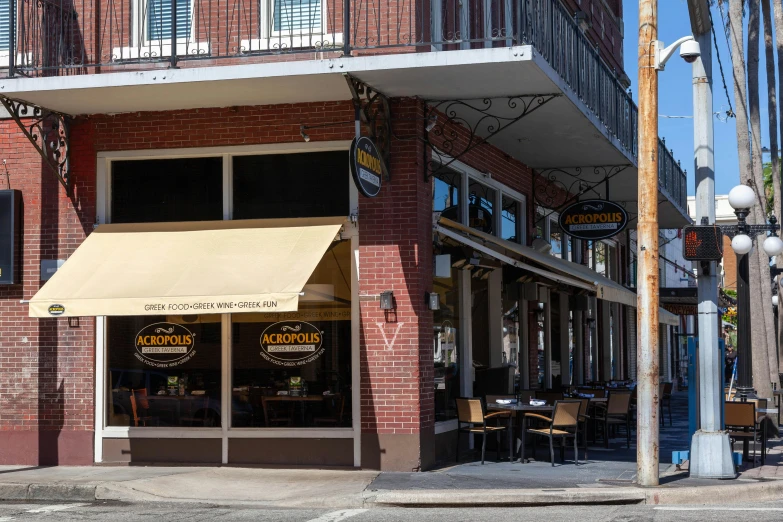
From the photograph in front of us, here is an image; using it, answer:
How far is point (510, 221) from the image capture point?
18.0 m

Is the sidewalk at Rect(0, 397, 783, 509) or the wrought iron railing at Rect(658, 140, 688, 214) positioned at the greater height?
the wrought iron railing at Rect(658, 140, 688, 214)

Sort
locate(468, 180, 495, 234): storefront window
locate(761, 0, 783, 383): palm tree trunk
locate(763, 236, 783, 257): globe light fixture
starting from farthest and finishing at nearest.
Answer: locate(761, 0, 783, 383): palm tree trunk, locate(763, 236, 783, 257): globe light fixture, locate(468, 180, 495, 234): storefront window

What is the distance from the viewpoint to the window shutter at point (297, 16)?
43.4ft

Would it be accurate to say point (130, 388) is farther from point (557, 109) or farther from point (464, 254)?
point (557, 109)

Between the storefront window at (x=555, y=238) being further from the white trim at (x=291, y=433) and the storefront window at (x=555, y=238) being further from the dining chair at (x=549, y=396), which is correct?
the white trim at (x=291, y=433)

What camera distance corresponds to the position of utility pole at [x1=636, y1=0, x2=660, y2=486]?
11398mm

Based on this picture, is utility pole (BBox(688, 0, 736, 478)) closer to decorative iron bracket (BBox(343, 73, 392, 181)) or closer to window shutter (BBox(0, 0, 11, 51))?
decorative iron bracket (BBox(343, 73, 392, 181))

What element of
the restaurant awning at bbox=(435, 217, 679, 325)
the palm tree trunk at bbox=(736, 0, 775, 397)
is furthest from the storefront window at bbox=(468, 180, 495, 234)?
the palm tree trunk at bbox=(736, 0, 775, 397)

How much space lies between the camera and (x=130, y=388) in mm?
13719

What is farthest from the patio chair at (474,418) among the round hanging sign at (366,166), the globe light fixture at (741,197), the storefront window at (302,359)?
the globe light fixture at (741,197)

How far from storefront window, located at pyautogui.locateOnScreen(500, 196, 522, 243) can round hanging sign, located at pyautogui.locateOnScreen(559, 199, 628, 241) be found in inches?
31.2

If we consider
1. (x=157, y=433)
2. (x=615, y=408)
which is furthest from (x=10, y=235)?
(x=615, y=408)

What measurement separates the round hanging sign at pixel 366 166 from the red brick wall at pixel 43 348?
398 cm

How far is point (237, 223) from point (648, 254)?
507 cm
